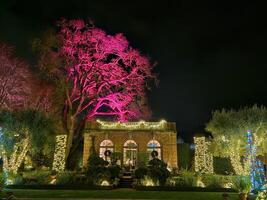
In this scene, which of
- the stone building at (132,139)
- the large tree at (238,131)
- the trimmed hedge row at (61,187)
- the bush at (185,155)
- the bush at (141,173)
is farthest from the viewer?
the bush at (185,155)

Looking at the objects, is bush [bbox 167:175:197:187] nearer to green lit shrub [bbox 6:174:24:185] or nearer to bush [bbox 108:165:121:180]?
bush [bbox 108:165:121:180]

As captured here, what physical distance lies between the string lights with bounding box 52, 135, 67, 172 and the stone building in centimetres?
239

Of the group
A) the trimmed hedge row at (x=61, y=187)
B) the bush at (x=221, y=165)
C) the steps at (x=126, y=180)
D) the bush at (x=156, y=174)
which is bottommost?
the trimmed hedge row at (x=61, y=187)

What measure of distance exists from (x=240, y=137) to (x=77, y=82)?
12366 mm

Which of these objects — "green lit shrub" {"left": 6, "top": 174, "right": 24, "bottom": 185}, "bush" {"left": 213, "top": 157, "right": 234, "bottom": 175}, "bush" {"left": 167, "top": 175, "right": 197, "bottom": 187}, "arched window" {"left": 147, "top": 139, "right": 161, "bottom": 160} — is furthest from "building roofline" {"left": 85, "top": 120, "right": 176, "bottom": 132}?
"green lit shrub" {"left": 6, "top": 174, "right": 24, "bottom": 185}

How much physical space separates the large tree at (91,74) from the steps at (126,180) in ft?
15.7

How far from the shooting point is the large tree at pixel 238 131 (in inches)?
745

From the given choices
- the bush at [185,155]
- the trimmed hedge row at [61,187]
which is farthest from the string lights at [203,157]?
the trimmed hedge row at [61,187]

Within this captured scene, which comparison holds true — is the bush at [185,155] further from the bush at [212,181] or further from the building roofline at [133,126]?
the bush at [212,181]

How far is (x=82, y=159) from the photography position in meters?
23.2

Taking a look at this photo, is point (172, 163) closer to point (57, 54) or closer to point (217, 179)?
point (217, 179)

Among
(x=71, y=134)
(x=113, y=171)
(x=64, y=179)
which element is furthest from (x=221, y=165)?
(x=64, y=179)

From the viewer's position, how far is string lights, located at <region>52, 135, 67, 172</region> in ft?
65.9

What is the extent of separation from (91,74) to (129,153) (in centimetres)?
666
